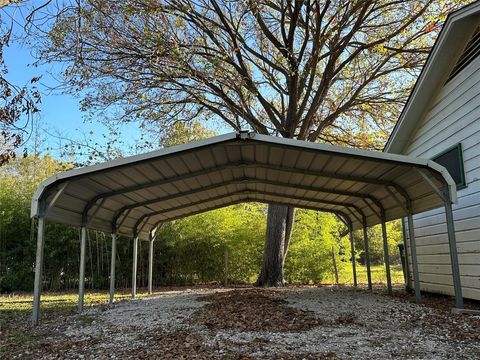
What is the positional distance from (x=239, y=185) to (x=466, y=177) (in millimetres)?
5289

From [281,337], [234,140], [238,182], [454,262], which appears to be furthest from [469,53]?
[281,337]

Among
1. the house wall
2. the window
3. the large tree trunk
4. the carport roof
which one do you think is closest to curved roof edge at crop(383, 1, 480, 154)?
the house wall

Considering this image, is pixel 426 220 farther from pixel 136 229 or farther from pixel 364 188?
pixel 136 229

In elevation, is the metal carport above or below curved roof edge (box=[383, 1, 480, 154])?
below

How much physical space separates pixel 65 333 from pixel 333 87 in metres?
12.6

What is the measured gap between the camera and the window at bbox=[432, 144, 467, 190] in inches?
303

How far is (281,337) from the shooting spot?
512 cm

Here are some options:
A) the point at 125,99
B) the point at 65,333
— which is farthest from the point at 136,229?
the point at 65,333

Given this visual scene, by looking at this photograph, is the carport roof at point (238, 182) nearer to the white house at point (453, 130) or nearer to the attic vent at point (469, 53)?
the white house at point (453, 130)

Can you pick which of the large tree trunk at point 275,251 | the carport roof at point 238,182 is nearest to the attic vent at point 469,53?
the carport roof at point 238,182

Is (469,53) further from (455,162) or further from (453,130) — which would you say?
(455,162)

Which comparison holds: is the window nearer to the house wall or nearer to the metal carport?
the house wall

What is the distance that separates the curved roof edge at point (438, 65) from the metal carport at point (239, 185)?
5.66 ft

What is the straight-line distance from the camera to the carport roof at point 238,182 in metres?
6.52
